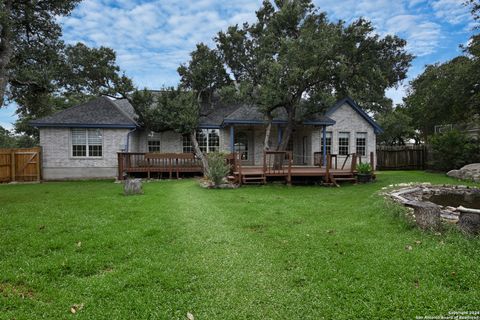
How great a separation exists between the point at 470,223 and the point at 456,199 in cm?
441

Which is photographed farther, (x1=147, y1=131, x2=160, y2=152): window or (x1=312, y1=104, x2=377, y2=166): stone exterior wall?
(x1=312, y1=104, x2=377, y2=166): stone exterior wall

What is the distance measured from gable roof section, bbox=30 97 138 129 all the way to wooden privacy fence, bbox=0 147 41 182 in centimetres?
167

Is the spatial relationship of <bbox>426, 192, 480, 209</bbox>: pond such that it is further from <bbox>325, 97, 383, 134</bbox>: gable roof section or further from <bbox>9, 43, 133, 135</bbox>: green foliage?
<bbox>9, 43, 133, 135</bbox>: green foliage

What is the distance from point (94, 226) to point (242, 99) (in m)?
11.3

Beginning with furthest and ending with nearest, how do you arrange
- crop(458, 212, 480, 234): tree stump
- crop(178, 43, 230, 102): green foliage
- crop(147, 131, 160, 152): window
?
crop(178, 43, 230, 102): green foliage < crop(147, 131, 160, 152): window < crop(458, 212, 480, 234): tree stump

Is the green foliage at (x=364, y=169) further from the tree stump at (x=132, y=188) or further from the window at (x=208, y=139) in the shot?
the tree stump at (x=132, y=188)

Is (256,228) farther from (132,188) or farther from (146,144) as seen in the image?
(146,144)

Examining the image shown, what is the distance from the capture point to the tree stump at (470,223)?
484 centimetres

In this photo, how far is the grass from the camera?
2996 millimetres

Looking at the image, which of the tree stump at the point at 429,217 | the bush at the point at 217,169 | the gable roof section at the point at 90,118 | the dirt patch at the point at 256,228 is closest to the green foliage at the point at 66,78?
the gable roof section at the point at 90,118

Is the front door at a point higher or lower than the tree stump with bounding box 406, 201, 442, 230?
higher

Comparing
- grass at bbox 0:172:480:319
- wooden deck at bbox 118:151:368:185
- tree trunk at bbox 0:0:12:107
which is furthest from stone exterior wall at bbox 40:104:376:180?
grass at bbox 0:172:480:319

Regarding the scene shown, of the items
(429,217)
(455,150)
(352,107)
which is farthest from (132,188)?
(455,150)

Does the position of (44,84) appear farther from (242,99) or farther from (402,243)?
(402,243)
